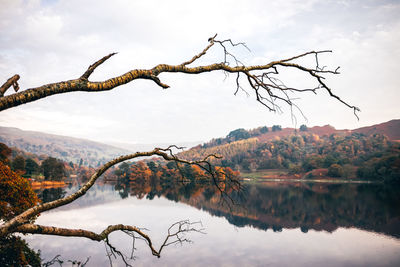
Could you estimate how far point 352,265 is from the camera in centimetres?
2100

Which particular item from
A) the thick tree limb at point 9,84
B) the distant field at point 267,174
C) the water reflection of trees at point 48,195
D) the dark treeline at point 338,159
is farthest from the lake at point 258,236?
the distant field at point 267,174

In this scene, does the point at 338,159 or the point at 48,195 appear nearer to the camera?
the point at 48,195

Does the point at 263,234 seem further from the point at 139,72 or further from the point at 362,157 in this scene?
the point at 362,157

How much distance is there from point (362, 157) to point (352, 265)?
387 feet

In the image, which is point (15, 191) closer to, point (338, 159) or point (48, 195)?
point (48, 195)

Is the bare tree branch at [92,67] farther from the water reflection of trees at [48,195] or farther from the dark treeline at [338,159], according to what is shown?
the dark treeline at [338,159]

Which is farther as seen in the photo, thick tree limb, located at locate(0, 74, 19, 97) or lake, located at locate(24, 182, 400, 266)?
lake, located at locate(24, 182, 400, 266)

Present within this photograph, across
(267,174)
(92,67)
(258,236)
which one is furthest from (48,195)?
(267,174)

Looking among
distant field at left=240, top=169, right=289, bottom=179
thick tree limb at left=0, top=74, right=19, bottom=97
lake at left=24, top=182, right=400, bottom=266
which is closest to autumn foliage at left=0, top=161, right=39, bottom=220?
lake at left=24, top=182, right=400, bottom=266

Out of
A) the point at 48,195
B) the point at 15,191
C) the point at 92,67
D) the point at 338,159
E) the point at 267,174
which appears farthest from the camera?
the point at 267,174

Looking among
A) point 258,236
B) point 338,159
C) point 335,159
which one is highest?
point 335,159

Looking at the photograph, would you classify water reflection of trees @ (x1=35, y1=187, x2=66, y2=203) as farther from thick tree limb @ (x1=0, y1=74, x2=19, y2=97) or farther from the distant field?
the distant field

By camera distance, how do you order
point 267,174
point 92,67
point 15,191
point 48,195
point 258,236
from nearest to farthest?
point 92,67, point 15,191, point 258,236, point 48,195, point 267,174

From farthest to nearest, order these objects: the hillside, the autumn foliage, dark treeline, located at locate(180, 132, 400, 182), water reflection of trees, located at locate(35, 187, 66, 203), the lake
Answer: the hillside → dark treeline, located at locate(180, 132, 400, 182) → water reflection of trees, located at locate(35, 187, 66, 203) → the lake → the autumn foliage
